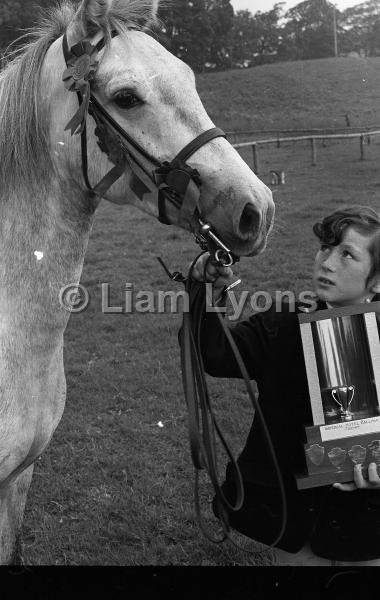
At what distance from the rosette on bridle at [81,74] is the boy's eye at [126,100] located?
3.6 inches

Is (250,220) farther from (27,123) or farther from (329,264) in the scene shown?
(27,123)

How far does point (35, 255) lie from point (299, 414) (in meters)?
1.00

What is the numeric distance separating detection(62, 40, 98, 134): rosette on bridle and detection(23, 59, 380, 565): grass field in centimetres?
87

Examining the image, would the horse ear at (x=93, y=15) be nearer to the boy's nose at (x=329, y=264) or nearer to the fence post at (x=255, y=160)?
the boy's nose at (x=329, y=264)

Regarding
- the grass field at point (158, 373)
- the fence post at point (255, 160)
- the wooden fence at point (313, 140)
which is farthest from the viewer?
the fence post at point (255, 160)

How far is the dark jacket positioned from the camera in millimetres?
1662

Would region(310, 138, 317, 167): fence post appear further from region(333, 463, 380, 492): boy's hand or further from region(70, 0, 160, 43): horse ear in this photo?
region(333, 463, 380, 492): boy's hand

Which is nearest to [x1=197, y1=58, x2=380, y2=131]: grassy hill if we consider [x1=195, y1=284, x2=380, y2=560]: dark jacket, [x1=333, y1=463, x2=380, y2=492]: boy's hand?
[x1=195, y1=284, x2=380, y2=560]: dark jacket

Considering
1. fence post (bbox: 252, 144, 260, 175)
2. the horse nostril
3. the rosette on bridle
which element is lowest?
fence post (bbox: 252, 144, 260, 175)

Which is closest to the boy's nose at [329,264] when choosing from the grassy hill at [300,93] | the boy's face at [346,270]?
the boy's face at [346,270]

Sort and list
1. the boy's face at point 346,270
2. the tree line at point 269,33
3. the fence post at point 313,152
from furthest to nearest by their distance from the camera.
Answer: the fence post at point 313,152, the tree line at point 269,33, the boy's face at point 346,270

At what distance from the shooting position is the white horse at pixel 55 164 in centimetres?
159

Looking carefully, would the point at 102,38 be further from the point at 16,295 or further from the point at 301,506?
the point at 301,506
